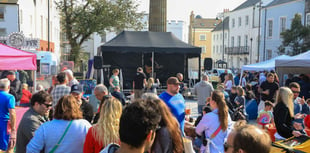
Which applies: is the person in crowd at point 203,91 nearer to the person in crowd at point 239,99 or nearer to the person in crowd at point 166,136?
the person in crowd at point 239,99

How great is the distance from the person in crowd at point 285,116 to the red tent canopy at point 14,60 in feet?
19.6

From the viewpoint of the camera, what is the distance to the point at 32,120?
4469mm

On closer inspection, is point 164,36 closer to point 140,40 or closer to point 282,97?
point 140,40

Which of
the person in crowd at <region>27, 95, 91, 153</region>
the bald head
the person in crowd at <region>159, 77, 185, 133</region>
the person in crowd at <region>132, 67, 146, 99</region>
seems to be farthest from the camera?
the person in crowd at <region>132, 67, 146, 99</region>

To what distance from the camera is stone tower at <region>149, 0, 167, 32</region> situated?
22109 millimetres

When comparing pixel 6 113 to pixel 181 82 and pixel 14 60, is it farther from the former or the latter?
pixel 181 82

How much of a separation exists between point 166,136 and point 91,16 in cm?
3209

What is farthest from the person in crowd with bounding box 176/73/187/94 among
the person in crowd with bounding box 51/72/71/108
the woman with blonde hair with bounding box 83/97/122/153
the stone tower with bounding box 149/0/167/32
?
the woman with blonde hair with bounding box 83/97/122/153

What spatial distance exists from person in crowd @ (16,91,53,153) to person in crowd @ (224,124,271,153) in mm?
2767

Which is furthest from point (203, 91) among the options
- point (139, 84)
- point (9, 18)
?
point (9, 18)

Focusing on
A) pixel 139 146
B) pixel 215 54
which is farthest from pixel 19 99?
pixel 215 54

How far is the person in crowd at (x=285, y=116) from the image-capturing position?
5855 mm

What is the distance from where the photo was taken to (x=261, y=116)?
8867 millimetres

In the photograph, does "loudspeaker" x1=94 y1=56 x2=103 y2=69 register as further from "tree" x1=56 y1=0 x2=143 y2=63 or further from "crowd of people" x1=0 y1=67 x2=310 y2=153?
"tree" x1=56 y1=0 x2=143 y2=63
